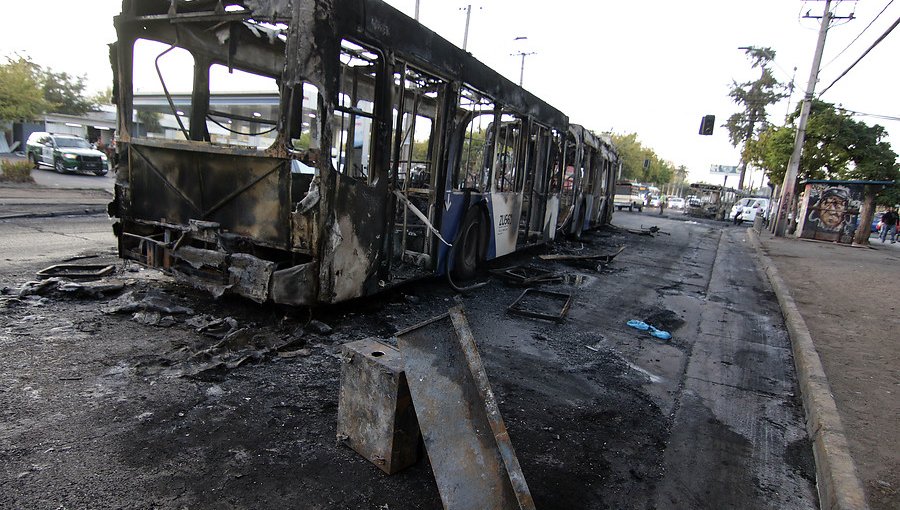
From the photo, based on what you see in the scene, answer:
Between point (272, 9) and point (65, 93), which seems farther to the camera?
point (65, 93)

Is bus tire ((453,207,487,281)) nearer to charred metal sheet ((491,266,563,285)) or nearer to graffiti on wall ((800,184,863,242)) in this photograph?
charred metal sheet ((491,266,563,285))

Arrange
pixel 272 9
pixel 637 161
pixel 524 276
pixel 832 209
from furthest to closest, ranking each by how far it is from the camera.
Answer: pixel 637 161, pixel 832 209, pixel 524 276, pixel 272 9

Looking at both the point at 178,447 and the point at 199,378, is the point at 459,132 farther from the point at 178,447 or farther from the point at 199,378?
the point at 178,447

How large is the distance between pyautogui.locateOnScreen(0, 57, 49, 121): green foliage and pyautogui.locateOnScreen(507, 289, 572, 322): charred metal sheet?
1028 inches

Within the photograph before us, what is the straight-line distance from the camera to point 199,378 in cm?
355

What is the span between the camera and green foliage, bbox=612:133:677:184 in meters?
66.1

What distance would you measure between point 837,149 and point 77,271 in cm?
2644

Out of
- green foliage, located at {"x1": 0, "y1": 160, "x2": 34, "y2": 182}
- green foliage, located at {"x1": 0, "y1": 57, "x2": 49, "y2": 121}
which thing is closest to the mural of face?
green foliage, located at {"x1": 0, "y1": 160, "x2": 34, "y2": 182}

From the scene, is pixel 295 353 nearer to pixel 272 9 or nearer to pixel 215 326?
pixel 215 326

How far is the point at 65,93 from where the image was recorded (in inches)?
1790

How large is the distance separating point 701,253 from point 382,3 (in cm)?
1311

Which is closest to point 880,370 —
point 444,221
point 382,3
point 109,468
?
point 444,221

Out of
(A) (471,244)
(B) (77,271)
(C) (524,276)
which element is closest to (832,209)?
(C) (524,276)

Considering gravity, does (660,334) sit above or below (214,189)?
below
